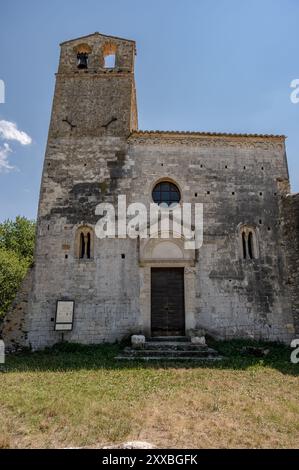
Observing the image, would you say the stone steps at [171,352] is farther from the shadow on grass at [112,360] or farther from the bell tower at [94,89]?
the bell tower at [94,89]

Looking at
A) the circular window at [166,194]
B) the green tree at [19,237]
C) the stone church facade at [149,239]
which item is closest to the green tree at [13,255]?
the green tree at [19,237]

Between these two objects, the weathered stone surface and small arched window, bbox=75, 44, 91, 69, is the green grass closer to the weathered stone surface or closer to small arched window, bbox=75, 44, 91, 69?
the weathered stone surface

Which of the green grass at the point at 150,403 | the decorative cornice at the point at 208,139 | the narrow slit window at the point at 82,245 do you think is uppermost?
the decorative cornice at the point at 208,139

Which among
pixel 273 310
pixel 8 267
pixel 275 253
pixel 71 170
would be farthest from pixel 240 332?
pixel 8 267

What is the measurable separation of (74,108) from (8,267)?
Result: 12.0 m

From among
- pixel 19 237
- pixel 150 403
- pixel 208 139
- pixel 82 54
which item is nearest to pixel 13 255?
pixel 19 237

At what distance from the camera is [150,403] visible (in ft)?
18.7

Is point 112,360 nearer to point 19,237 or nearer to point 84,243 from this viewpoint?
point 84,243

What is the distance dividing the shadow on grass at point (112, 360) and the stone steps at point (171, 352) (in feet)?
1.11

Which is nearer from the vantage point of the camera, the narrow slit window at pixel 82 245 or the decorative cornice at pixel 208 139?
the narrow slit window at pixel 82 245

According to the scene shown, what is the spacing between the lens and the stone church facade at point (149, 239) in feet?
38.0

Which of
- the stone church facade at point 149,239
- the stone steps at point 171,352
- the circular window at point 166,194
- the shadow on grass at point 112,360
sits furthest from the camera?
the circular window at point 166,194

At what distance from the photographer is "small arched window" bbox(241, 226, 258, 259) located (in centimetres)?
1251

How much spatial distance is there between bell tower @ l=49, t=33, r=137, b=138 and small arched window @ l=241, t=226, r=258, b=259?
607cm
